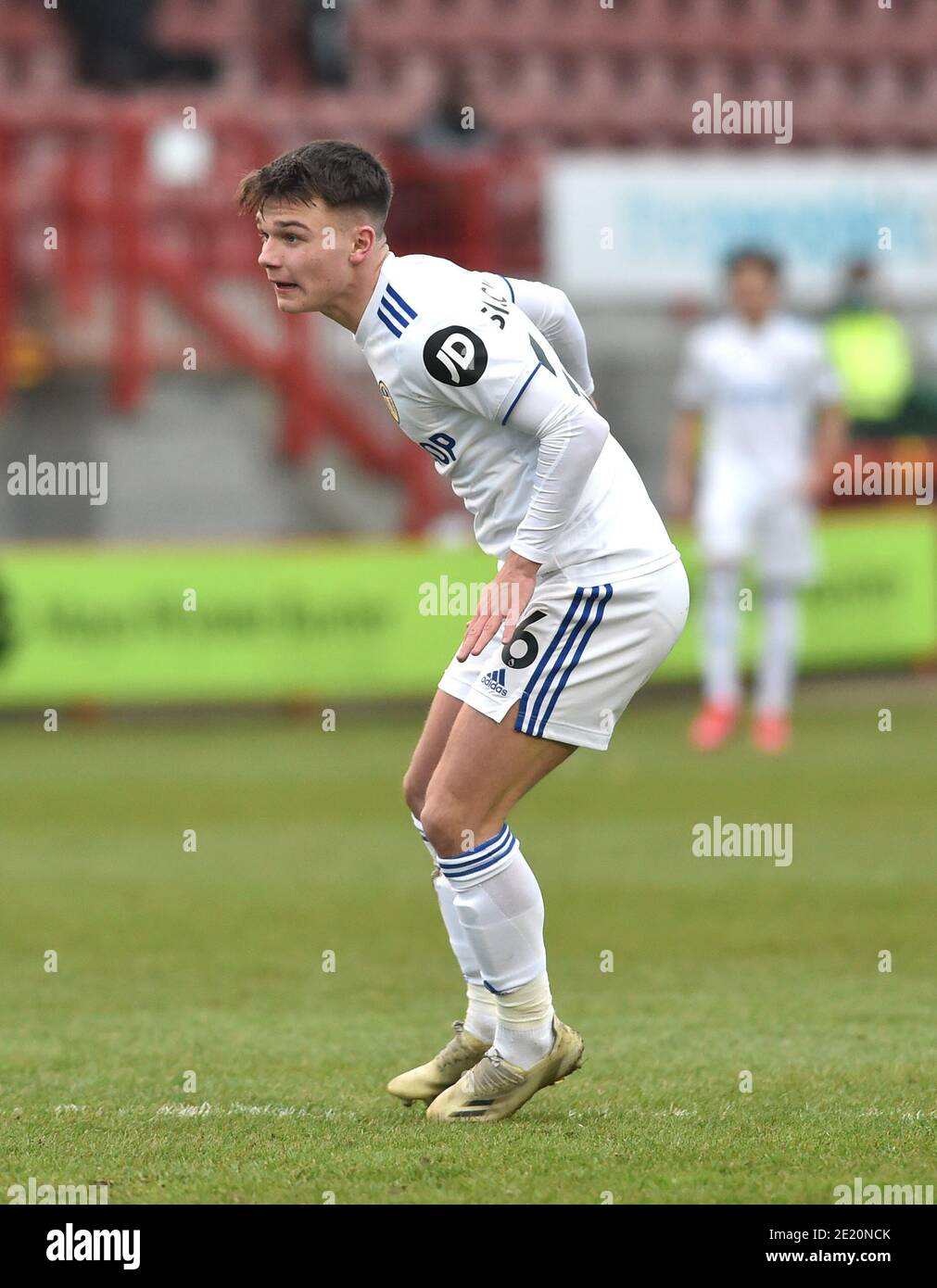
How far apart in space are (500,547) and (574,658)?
37cm

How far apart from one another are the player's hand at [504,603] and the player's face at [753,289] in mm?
7742


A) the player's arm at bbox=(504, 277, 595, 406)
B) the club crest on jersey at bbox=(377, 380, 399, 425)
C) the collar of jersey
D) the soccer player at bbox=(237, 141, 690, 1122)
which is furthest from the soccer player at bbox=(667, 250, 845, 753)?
the collar of jersey

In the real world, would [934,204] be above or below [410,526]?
above

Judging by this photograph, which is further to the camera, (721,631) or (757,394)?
(757,394)

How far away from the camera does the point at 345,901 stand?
802cm

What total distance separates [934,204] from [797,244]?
1.25 metres

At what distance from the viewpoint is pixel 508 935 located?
15.7 feet

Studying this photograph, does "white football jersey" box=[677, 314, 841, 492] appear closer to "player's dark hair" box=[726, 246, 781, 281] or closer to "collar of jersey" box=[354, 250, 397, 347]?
"player's dark hair" box=[726, 246, 781, 281]

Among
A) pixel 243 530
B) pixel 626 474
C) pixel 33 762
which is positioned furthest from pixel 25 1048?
pixel 243 530

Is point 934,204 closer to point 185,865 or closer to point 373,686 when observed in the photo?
point 373,686

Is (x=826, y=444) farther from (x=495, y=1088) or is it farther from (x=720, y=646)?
(x=495, y=1088)

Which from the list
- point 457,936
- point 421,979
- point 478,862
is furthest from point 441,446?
point 421,979

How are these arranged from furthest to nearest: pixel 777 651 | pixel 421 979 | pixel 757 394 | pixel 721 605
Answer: pixel 757 394 → pixel 777 651 → pixel 721 605 → pixel 421 979

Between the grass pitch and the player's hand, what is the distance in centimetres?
110
